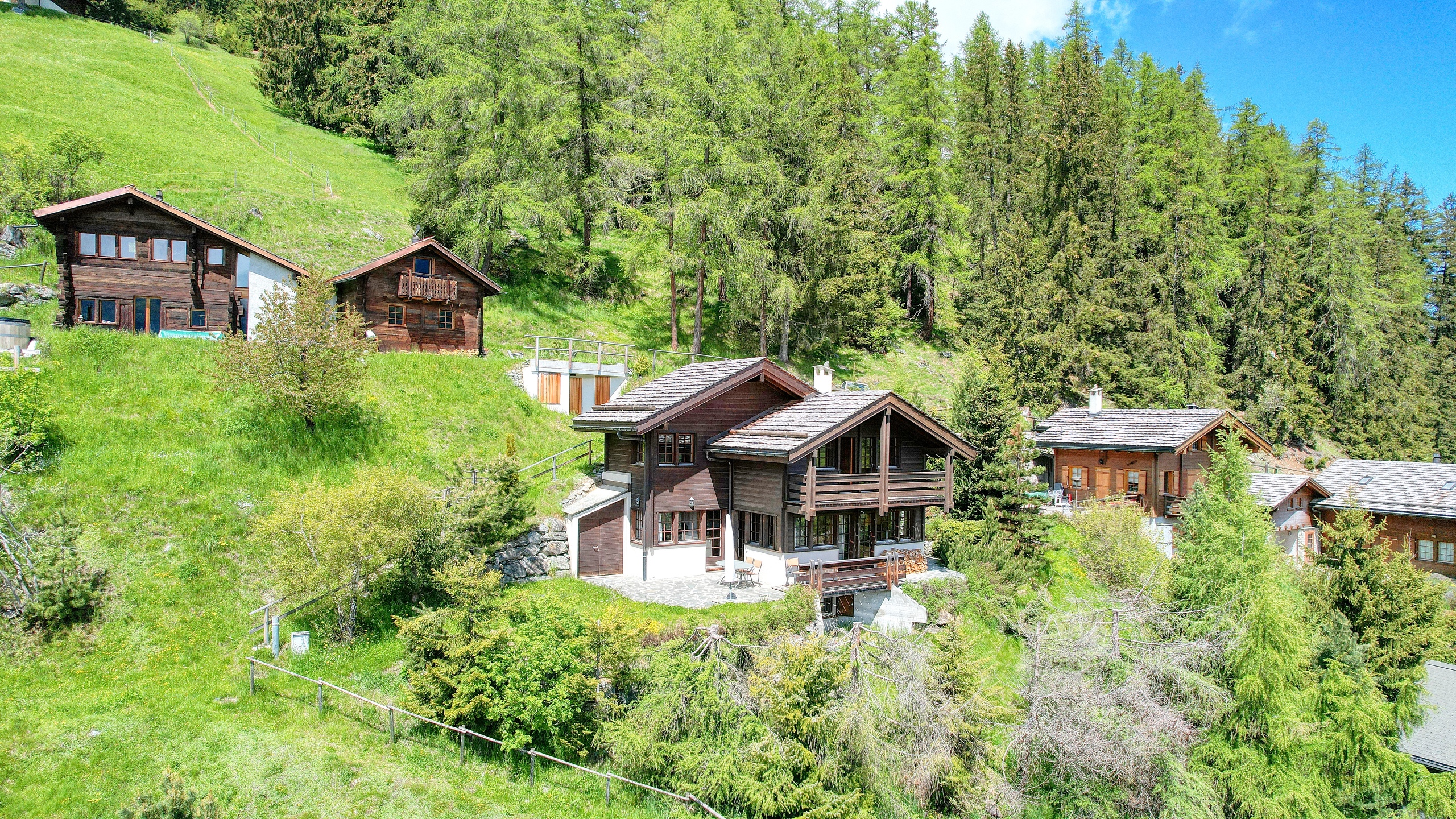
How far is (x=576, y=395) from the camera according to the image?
30781 mm

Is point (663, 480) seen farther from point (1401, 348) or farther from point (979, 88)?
point (1401, 348)

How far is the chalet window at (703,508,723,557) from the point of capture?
931 inches

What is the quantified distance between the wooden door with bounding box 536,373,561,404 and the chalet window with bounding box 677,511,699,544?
9.68 m

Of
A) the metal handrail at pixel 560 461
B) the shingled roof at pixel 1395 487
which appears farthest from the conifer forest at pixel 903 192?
the metal handrail at pixel 560 461

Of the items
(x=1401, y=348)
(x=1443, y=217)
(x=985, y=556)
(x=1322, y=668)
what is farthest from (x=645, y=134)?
(x=1443, y=217)

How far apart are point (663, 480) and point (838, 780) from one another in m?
10.8

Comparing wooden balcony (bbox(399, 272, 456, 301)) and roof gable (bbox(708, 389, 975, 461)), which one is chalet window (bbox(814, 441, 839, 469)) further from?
wooden balcony (bbox(399, 272, 456, 301))

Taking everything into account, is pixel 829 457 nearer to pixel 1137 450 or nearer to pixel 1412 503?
pixel 1137 450

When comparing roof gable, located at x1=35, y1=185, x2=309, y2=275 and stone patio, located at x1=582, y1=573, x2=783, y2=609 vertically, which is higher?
roof gable, located at x1=35, y1=185, x2=309, y2=275

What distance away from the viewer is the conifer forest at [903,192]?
37.1m

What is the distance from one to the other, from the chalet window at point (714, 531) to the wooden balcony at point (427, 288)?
15867mm

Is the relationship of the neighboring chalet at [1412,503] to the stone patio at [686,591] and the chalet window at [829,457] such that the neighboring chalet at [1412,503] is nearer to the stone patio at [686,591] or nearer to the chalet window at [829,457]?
the chalet window at [829,457]

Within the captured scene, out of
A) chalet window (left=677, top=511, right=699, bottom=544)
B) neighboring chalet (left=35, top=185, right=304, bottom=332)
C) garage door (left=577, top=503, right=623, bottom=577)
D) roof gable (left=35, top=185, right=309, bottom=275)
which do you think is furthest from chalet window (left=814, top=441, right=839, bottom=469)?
neighboring chalet (left=35, top=185, right=304, bottom=332)

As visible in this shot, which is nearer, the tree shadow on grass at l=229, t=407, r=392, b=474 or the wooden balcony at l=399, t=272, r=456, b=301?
the tree shadow on grass at l=229, t=407, r=392, b=474
